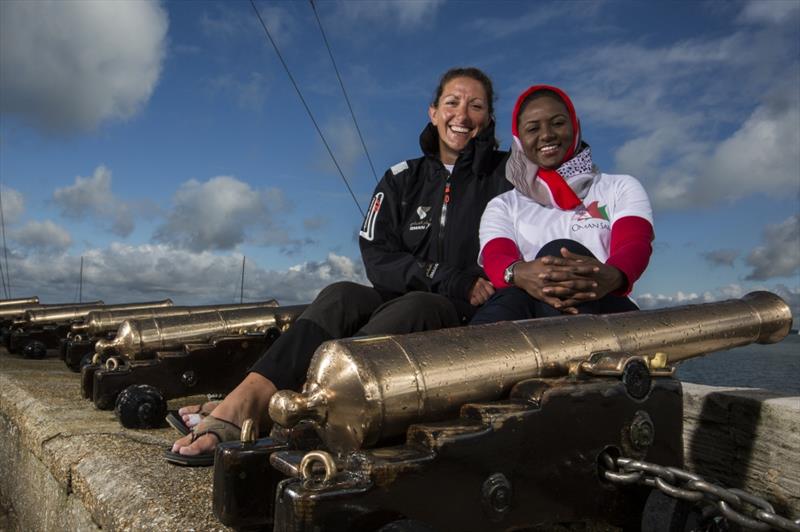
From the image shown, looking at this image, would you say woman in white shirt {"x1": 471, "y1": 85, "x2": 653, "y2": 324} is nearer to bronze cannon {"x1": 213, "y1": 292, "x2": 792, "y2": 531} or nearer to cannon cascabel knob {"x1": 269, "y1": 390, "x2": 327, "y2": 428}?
bronze cannon {"x1": 213, "y1": 292, "x2": 792, "y2": 531}

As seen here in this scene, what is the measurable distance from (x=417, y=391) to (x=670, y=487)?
2.16 feet

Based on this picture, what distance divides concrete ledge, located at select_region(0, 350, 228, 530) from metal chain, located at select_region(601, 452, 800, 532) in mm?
1085

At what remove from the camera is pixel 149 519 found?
6.84 ft

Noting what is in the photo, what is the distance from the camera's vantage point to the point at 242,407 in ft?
9.42

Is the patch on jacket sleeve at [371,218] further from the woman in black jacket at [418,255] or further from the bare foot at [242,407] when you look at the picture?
the bare foot at [242,407]

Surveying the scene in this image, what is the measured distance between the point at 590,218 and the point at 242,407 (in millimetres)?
1683

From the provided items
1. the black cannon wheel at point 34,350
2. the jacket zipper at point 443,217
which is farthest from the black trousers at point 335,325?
the black cannon wheel at point 34,350

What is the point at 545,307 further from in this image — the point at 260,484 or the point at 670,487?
the point at 260,484

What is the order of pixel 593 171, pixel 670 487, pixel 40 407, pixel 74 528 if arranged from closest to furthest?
pixel 670 487 < pixel 74 528 < pixel 593 171 < pixel 40 407

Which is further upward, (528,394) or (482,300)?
(482,300)

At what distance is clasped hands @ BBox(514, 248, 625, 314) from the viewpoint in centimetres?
270

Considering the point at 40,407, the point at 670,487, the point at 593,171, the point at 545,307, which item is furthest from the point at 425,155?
the point at 670,487

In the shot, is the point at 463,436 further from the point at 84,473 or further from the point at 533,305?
the point at 84,473

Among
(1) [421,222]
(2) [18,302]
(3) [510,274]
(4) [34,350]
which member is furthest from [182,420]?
(2) [18,302]
